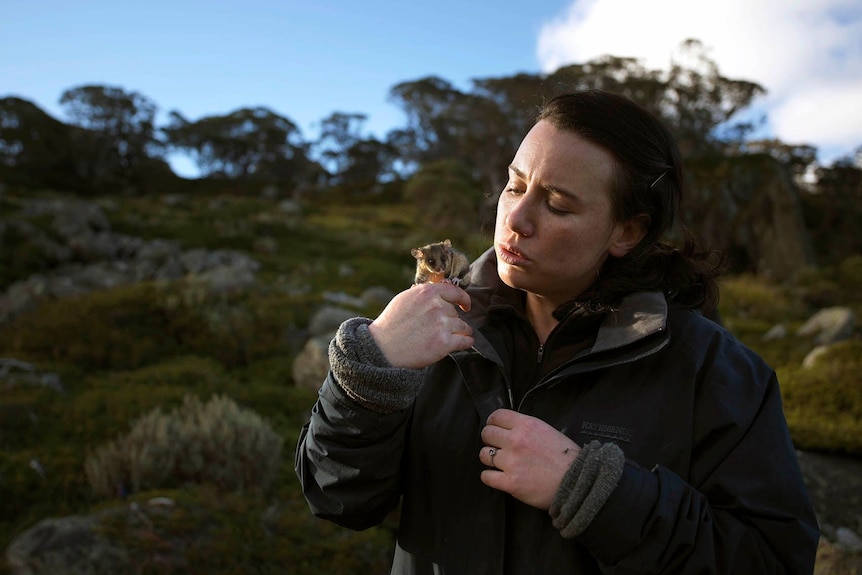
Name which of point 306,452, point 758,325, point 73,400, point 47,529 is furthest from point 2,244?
point 758,325

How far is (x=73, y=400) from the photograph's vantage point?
704cm

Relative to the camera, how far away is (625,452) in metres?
1.50

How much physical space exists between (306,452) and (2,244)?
53.3 ft

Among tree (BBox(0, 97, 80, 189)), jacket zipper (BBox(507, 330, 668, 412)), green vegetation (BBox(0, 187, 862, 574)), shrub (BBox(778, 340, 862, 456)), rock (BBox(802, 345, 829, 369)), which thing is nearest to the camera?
jacket zipper (BBox(507, 330, 668, 412))

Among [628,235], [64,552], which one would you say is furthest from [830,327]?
[64,552]

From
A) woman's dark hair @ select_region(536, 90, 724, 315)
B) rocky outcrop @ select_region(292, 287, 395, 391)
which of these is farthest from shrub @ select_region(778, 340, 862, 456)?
woman's dark hair @ select_region(536, 90, 724, 315)

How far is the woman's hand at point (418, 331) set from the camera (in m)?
1.48

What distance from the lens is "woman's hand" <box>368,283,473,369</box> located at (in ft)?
4.87

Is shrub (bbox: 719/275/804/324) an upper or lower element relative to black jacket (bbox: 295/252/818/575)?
lower

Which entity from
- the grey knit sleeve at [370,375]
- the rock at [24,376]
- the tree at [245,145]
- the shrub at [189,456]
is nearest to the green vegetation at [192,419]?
the shrub at [189,456]

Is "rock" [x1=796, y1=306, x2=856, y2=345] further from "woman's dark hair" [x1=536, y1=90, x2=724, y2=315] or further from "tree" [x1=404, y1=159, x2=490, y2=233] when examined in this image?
"tree" [x1=404, y1=159, x2=490, y2=233]

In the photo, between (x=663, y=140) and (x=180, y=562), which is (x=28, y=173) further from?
(x=663, y=140)

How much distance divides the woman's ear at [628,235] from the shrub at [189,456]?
438cm

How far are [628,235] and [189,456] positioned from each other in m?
4.90
